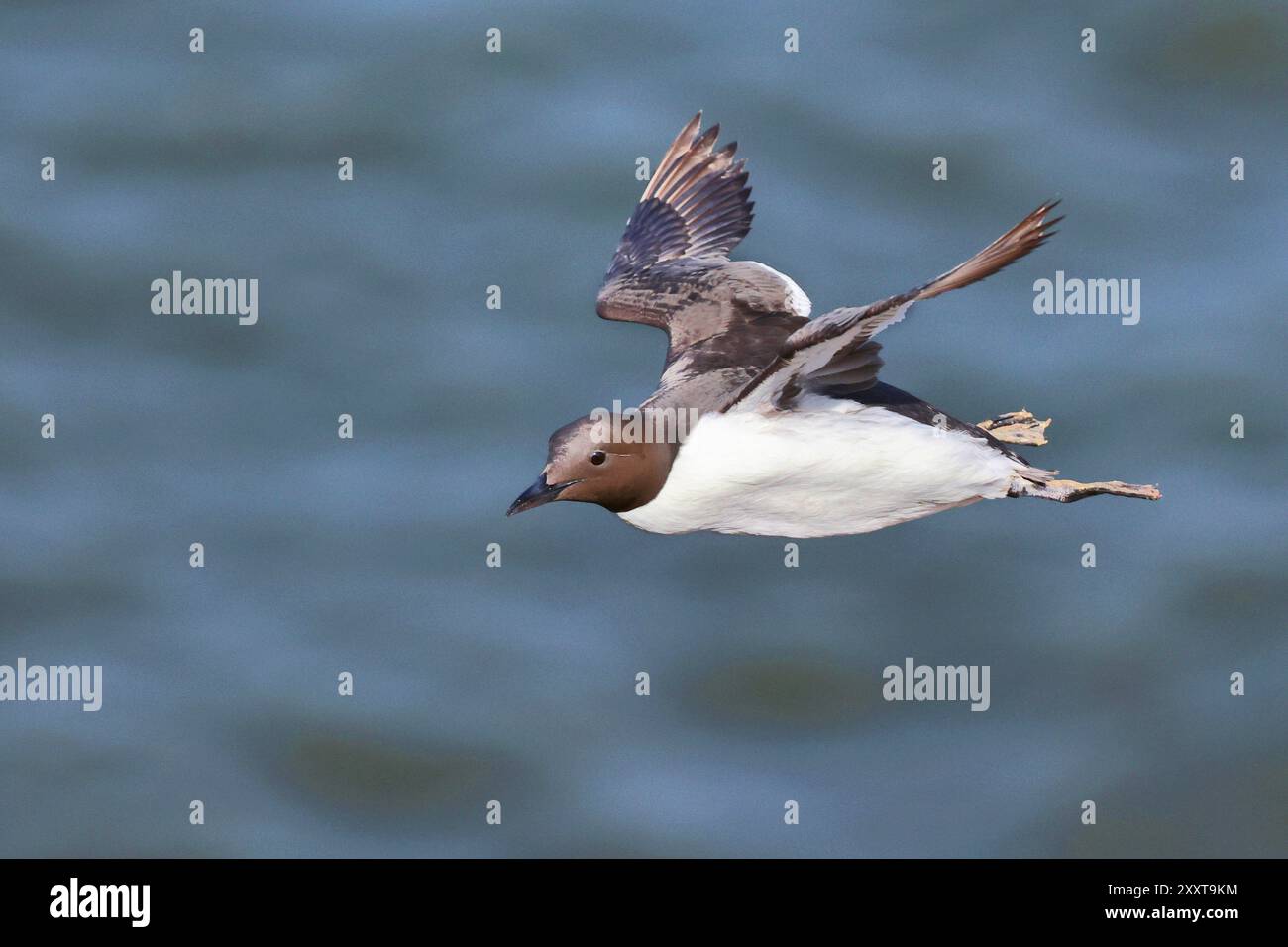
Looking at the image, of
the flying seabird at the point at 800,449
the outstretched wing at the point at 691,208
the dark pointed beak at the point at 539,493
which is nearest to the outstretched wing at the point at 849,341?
the flying seabird at the point at 800,449

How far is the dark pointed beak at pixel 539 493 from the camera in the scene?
40.4 ft

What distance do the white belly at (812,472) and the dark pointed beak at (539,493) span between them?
0.57m

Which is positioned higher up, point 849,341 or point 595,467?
point 849,341

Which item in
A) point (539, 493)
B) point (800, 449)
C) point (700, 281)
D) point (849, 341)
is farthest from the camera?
point (700, 281)

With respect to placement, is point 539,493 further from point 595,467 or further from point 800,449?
point 800,449

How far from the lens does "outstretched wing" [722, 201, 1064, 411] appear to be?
36.5 ft

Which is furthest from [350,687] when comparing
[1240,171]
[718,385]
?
[1240,171]

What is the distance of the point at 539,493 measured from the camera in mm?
12453

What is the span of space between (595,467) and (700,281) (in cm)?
342

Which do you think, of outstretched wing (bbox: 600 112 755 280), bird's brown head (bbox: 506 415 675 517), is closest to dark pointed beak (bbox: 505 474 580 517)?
bird's brown head (bbox: 506 415 675 517)

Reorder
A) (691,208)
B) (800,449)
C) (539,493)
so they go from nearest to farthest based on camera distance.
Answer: (539,493), (800,449), (691,208)

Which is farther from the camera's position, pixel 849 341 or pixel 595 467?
pixel 595 467

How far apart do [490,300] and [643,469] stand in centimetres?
945

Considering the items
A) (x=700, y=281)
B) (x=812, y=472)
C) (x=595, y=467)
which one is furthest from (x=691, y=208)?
(x=595, y=467)
